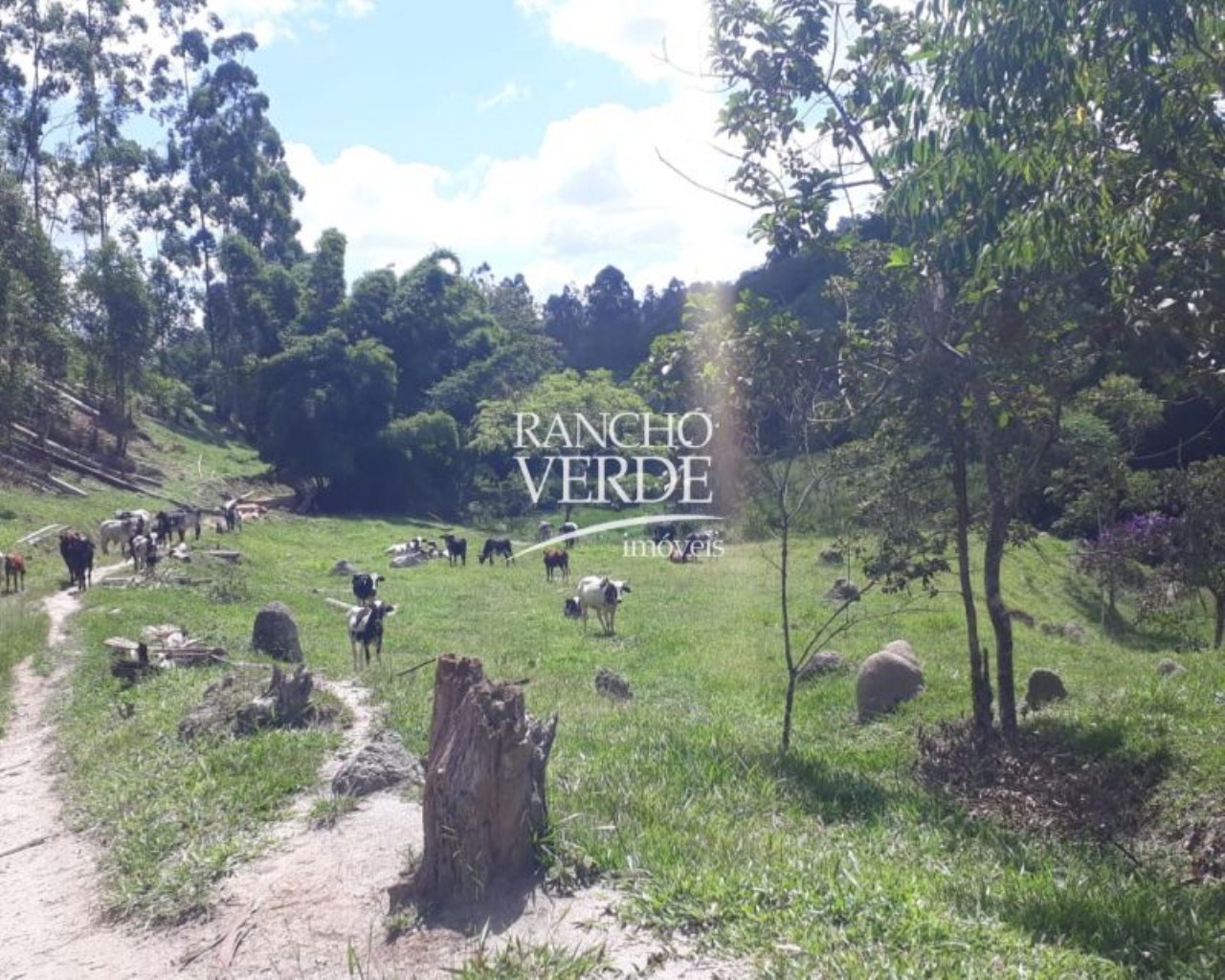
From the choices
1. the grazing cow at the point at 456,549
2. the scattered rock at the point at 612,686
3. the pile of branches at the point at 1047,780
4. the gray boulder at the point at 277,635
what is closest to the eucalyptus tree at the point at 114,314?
the grazing cow at the point at 456,549

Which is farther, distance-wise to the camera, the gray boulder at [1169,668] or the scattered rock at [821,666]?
the scattered rock at [821,666]

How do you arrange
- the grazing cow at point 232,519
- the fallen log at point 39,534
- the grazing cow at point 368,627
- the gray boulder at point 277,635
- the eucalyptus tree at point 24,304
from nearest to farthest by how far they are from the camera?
1. the gray boulder at point 277,635
2. the grazing cow at point 368,627
3. the fallen log at point 39,534
4. the eucalyptus tree at point 24,304
5. the grazing cow at point 232,519

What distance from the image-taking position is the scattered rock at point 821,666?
15602 mm

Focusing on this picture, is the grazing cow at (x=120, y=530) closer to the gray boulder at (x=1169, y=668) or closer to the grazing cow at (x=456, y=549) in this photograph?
Answer: the grazing cow at (x=456, y=549)

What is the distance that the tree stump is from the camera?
6438 mm

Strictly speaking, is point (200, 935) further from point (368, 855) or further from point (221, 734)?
point (221, 734)

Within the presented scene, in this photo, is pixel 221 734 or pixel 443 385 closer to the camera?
pixel 221 734

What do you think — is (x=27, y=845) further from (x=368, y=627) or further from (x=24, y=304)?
(x=24, y=304)

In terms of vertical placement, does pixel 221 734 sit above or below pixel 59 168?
below

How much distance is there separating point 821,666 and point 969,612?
541 centimetres

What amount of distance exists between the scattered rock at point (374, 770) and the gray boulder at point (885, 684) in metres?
6.29

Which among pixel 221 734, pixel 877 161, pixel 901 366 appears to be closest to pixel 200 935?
pixel 221 734

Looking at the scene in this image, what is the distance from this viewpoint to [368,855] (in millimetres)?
7199

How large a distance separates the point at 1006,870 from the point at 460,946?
11.7 feet
